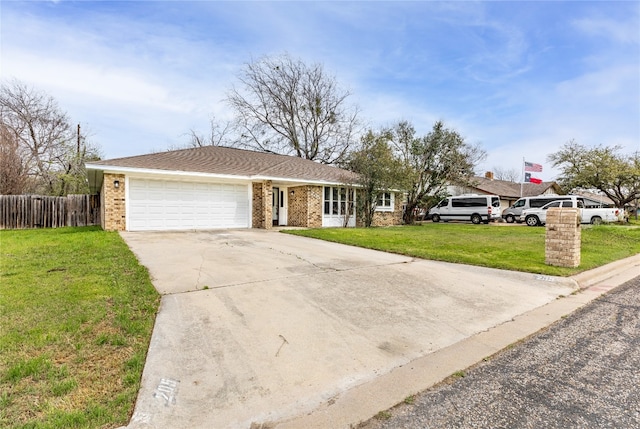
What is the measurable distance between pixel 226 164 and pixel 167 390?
564 inches

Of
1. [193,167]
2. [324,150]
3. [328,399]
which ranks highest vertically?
[324,150]

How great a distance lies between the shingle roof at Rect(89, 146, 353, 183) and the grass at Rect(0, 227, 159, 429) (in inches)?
314

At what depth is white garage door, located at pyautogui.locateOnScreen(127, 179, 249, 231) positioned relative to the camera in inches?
517

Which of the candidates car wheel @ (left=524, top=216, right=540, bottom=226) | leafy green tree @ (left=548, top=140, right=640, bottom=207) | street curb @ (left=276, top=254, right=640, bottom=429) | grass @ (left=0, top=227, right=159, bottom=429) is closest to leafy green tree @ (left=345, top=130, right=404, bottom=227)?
car wheel @ (left=524, top=216, right=540, bottom=226)

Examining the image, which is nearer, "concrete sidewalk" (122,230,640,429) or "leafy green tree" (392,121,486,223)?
"concrete sidewalk" (122,230,640,429)

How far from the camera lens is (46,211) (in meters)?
16.9

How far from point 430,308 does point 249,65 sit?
29.2 m

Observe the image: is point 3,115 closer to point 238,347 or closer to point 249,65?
point 249,65

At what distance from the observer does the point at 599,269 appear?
23.5ft

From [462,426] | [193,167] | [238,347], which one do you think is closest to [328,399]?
[462,426]

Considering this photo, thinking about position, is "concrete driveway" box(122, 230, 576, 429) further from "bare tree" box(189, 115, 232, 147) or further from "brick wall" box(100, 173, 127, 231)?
"bare tree" box(189, 115, 232, 147)

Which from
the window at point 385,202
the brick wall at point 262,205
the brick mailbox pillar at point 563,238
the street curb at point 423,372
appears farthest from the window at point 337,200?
the street curb at point 423,372

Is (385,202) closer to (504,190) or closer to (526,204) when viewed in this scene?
(526,204)

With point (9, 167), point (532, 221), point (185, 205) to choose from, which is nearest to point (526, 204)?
point (532, 221)
